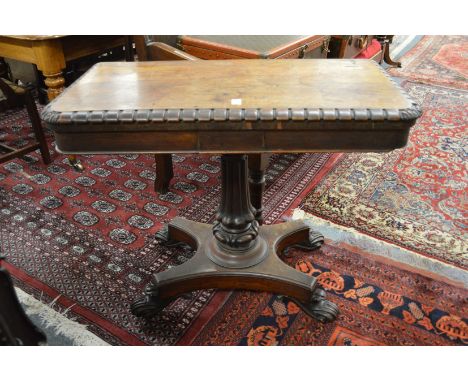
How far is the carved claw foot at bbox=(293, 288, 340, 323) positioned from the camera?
157cm

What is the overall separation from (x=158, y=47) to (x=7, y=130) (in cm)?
189

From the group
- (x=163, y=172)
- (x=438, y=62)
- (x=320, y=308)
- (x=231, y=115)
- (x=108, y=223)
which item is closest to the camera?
(x=231, y=115)

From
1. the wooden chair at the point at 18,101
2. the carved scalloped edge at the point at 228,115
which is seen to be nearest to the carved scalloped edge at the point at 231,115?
the carved scalloped edge at the point at 228,115

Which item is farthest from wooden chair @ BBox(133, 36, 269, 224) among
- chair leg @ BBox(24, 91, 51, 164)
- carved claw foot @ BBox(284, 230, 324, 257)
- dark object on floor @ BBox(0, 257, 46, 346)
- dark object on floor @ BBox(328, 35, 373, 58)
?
dark object on floor @ BBox(328, 35, 373, 58)

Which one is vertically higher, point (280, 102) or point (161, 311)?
point (280, 102)

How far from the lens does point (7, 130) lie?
10.4ft

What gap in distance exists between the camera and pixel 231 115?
1065mm

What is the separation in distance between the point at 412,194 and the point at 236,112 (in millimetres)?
1735

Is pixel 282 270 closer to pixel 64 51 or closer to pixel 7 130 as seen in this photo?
pixel 64 51

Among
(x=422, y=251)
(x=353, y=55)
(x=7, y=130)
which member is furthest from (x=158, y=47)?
(x=353, y=55)

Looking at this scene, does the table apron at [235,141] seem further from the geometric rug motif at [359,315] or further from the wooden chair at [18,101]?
the wooden chair at [18,101]

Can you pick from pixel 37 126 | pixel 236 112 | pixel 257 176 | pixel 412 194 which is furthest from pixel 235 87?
pixel 37 126

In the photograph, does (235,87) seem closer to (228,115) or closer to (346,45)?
(228,115)

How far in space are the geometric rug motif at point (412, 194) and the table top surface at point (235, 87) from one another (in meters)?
0.97
